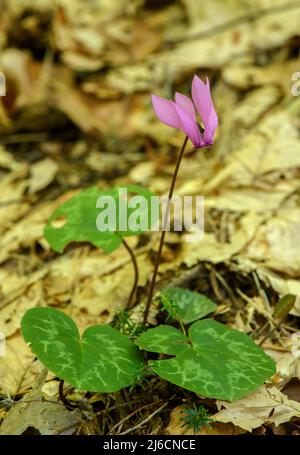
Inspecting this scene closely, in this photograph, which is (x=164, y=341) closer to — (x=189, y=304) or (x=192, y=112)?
(x=189, y=304)

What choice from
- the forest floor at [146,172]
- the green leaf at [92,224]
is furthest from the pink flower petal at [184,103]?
the forest floor at [146,172]

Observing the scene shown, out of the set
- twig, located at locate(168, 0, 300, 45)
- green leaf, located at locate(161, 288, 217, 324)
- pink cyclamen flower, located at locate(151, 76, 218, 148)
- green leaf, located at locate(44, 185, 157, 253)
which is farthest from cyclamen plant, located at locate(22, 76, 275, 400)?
twig, located at locate(168, 0, 300, 45)

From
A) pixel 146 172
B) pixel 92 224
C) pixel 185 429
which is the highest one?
pixel 92 224

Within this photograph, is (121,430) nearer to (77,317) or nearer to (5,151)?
(77,317)

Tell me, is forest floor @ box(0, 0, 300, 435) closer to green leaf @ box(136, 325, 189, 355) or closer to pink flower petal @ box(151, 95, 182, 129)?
green leaf @ box(136, 325, 189, 355)

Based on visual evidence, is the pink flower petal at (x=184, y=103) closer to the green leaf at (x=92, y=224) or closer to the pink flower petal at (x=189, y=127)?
the pink flower petal at (x=189, y=127)

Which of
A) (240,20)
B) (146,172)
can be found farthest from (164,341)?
(240,20)

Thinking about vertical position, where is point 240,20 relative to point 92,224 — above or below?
above
